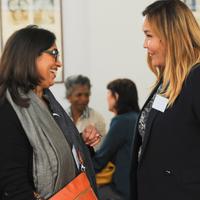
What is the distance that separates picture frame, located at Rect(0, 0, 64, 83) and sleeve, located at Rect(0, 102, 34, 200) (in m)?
2.16

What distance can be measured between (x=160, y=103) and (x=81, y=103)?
5.90 ft

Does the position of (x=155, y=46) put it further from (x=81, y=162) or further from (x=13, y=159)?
(x=13, y=159)

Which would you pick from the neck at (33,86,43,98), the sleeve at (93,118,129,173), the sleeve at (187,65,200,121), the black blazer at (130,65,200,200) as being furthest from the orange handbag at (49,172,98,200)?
the sleeve at (93,118,129,173)

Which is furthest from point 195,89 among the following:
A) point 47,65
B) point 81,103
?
point 81,103

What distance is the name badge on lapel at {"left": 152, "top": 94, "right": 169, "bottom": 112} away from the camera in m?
1.66

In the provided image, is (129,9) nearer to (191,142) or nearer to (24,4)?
(24,4)

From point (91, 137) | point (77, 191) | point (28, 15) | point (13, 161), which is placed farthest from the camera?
point (28, 15)

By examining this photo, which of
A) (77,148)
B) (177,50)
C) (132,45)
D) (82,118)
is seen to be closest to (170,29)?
(177,50)

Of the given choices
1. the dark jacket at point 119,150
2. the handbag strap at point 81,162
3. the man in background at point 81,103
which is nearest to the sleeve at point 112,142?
the dark jacket at point 119,150

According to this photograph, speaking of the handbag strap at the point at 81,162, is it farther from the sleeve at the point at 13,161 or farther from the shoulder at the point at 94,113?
the shoulder at the point at 94,113

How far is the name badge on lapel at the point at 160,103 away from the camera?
166 cm

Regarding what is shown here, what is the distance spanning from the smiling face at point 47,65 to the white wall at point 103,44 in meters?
2.02

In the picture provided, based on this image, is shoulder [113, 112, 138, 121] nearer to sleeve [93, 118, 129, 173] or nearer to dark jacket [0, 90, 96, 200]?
sleeve [93, 118, 129, 173]

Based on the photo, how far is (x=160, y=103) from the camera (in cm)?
168
